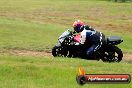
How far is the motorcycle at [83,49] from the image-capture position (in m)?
17.5

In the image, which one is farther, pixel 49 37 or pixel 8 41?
pixel 49 37

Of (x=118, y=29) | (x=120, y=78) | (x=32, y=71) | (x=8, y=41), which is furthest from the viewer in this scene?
(x=118, y=29)

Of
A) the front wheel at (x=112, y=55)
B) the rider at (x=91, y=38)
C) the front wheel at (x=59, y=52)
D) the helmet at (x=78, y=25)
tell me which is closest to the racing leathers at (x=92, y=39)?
the rider at (x=91, y=38)

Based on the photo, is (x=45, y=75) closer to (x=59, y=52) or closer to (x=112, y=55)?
(x=112, y=55)

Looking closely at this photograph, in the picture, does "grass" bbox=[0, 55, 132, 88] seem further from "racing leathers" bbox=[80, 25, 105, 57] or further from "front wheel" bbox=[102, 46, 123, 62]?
"front wheel" bbox=[102, 46, 123, 62]

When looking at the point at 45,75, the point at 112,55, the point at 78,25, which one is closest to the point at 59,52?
the point at 78,25

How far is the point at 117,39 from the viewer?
17391mm

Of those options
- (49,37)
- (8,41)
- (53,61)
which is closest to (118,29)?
(49,37)

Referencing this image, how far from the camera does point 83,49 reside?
59.0 ft

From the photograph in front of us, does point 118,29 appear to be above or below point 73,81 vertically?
below

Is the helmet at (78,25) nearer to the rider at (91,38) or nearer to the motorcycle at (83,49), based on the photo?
the rider at (91,38)

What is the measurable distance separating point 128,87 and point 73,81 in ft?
4.22

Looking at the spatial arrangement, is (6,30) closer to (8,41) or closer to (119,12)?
(8,41)

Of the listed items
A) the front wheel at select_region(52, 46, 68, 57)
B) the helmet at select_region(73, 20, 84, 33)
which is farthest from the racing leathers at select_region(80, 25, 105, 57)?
the front wheel at select_region(52, 46, 68, 57)
